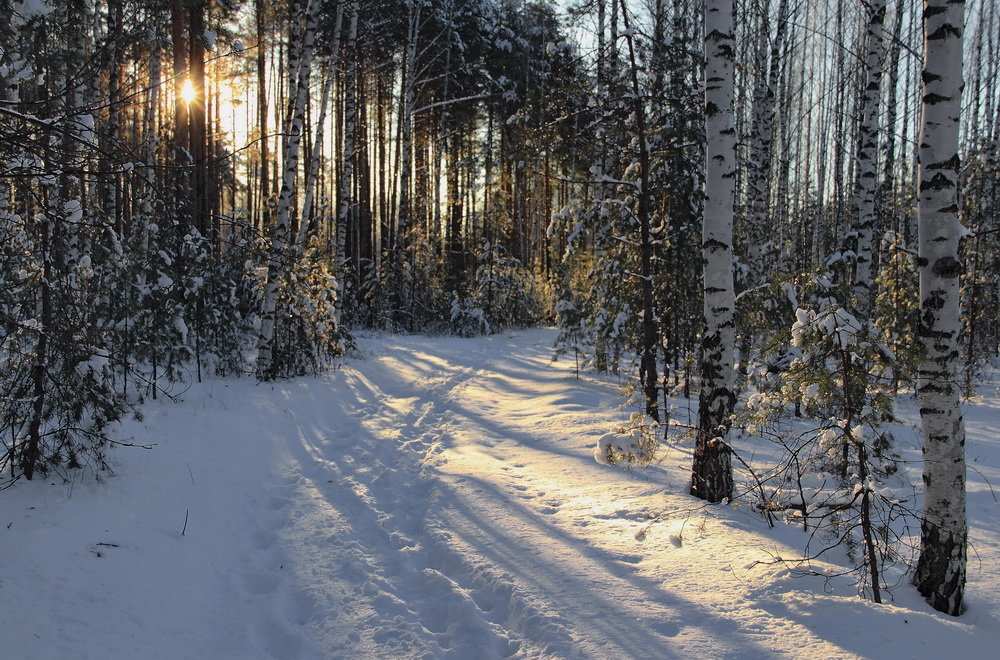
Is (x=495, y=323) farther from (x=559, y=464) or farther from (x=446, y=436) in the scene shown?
(x=559, y=464)

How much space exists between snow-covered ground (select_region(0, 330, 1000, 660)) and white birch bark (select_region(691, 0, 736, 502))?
41 cm

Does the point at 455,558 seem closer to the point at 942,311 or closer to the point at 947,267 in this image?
the point at 942,311

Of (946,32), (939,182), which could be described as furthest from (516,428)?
(946,32)

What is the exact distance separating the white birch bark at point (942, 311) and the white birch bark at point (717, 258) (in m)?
1.66

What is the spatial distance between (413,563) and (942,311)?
3.81 m

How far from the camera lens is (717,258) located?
4.82 m

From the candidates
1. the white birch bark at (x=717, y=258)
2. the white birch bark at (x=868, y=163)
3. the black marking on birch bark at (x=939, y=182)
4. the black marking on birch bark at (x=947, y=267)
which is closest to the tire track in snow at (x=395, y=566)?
the white birch bark at (x=717, y=258)

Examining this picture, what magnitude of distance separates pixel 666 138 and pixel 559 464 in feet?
16.1

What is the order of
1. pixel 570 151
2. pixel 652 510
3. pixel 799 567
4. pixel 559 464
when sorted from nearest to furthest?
pixel 799 567 < pixel 652 510 < pixel 559 464 < pixel 570 151

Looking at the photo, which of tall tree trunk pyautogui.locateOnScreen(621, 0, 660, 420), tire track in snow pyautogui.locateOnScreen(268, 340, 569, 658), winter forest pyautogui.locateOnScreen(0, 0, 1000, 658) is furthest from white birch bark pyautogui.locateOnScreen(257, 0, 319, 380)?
tall tree trunk pyautogui.locateOnScreen(621, 0, 660, 420)

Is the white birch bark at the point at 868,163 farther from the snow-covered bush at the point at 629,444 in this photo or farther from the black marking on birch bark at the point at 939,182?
the black marking on birch bark at the point at 939,182

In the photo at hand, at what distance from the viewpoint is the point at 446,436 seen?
7.76 m

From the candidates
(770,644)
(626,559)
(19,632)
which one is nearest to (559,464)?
(626,559)

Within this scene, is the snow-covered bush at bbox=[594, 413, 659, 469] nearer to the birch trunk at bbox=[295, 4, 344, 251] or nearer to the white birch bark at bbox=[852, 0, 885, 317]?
the white birch bark at bbox=[852, 0, 885, 317]
